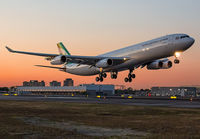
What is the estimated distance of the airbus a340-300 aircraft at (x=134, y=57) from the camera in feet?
143

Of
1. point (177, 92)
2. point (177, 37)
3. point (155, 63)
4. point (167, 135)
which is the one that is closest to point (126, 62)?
point (155, 63)

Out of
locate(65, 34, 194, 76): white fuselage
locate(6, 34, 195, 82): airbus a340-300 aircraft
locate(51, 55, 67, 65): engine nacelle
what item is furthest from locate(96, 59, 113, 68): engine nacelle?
locate(51, 55, 67, 65): engine nacelle

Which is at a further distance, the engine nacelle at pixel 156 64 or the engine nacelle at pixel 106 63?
the engine nacelle at pixel 156 64

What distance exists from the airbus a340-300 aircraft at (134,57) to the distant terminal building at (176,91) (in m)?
124

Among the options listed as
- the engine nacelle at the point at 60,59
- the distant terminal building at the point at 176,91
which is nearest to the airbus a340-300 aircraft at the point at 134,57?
the engine nacelle at the point at 60,59

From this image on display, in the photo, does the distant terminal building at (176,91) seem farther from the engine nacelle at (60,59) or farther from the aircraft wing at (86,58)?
the engine nacelle at (60,59)

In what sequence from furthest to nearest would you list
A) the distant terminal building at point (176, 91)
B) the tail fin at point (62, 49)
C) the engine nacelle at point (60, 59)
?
1. the distant terminal building at point (176, 91)
2. the tail fin at point (62, 49)
3. the engine nacelle at point (60, 59)

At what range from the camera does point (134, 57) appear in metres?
48.6

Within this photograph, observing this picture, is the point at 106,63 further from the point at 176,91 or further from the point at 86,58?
the point at 176,91

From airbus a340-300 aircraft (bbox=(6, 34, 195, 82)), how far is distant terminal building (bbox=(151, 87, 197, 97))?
407ft

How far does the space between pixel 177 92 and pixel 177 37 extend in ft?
466

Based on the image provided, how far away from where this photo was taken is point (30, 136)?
17.8m

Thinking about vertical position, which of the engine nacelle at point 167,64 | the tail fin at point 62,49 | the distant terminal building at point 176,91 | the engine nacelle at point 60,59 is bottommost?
the distant terminal building at point 176,91

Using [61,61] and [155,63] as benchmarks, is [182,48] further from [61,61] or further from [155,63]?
[61,61]
